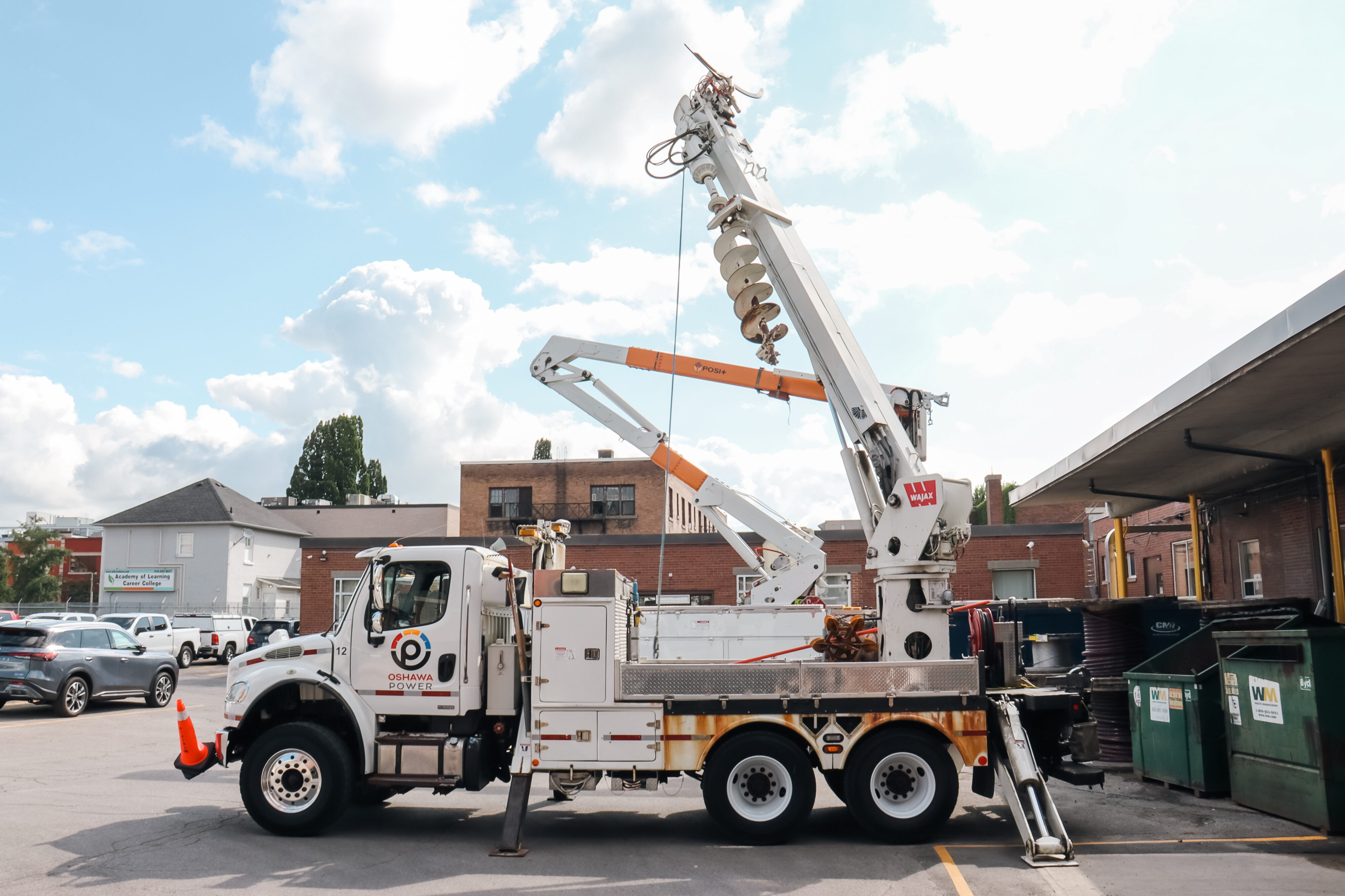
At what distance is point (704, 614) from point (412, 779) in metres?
11.3

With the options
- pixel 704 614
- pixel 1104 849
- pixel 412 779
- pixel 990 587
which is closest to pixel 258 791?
pixel 412 779

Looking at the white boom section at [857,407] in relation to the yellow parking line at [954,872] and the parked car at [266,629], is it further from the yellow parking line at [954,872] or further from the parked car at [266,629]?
the parked car at [266,629]

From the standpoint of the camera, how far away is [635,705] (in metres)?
8.80

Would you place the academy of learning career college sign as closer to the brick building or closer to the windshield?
the windshield

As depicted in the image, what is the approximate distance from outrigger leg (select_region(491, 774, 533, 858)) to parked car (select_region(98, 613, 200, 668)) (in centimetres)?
2537

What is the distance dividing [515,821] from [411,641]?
189 centimetres

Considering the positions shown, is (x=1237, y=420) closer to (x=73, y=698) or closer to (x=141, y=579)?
(x=73, y=698)

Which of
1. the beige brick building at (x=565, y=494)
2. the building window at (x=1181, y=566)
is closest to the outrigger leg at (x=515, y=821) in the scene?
the building window at (x=1181, y=566)

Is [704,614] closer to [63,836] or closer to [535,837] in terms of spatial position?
[535,837]

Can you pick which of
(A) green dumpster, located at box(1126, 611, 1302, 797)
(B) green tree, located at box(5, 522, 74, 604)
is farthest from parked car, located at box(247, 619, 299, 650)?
(B) green tree, located at box(5, 522, 74, 604)

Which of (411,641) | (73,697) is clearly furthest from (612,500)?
(411,641)

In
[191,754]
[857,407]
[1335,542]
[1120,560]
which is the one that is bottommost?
[191,754]

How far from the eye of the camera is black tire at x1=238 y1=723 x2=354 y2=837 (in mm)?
8891

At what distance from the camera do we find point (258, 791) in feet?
29.3
